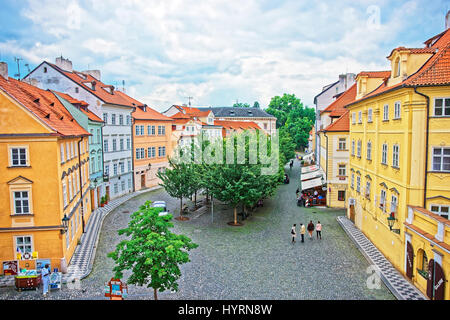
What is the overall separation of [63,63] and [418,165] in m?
36.3

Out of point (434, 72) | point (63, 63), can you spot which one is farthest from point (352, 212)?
point (63, 63)

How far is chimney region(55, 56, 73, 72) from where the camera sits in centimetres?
3684

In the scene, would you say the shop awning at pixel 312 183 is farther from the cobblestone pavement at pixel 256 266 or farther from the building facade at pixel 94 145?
the building facade at pixel 94 145

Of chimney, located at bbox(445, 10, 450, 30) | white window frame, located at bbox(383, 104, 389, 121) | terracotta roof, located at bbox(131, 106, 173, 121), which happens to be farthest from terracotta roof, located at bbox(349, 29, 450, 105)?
terracotta roof, located at bbox(131, 106, 173, 121)

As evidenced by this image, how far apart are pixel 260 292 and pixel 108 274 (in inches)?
313

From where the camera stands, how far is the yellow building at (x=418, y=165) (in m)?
13.9

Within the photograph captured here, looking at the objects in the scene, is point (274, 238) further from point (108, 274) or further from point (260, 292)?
point (108, 274)

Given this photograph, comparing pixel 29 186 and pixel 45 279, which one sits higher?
pixel 29 186

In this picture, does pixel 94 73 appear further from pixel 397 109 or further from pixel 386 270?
pixel 386 270

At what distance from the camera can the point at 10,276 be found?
1700 centimetres

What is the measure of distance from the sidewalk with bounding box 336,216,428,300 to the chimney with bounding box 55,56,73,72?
110ft

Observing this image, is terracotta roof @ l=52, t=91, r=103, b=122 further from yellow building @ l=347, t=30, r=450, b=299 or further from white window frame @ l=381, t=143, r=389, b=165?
yellow building @ l=347, t=30, r=450, b=299

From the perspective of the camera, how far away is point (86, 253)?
2033 centimetres

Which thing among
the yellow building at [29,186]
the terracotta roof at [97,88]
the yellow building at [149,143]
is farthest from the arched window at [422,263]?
the yellow building at [149,143]
